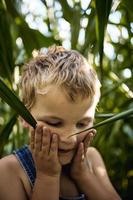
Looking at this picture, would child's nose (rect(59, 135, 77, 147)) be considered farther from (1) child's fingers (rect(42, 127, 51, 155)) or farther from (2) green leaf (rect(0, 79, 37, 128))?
(2) green leaf (rect(0, 79, 37, 128))

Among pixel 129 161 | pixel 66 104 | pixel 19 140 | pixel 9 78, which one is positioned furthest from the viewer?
pixel 129 161

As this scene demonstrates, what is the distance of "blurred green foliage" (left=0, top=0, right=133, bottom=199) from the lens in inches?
44.2

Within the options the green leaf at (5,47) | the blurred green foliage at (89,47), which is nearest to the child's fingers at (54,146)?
the blurred green foliage at (89,47)

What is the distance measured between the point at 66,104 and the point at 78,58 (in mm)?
134

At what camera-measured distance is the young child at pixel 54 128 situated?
0.93 m

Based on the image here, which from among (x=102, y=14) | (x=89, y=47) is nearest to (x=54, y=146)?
(x=102, y=14)

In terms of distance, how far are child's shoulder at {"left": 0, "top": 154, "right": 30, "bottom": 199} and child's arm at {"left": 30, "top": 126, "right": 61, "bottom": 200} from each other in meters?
0.04

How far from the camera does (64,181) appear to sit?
3.55ft

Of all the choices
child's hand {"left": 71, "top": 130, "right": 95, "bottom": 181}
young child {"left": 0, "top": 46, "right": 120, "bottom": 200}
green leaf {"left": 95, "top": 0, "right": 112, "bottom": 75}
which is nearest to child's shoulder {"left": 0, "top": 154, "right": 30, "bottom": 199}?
young child {"left": 0, "top": 46, "right": 120, "bottom": 200}

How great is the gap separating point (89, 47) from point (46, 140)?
0.36 m

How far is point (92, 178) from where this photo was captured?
1.11m

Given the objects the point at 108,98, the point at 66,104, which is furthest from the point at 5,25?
the point at 108,98

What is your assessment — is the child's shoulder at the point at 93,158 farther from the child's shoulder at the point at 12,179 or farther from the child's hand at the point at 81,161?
the child's shoulder at the point at 12,179

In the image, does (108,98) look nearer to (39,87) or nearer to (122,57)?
(122,57)
